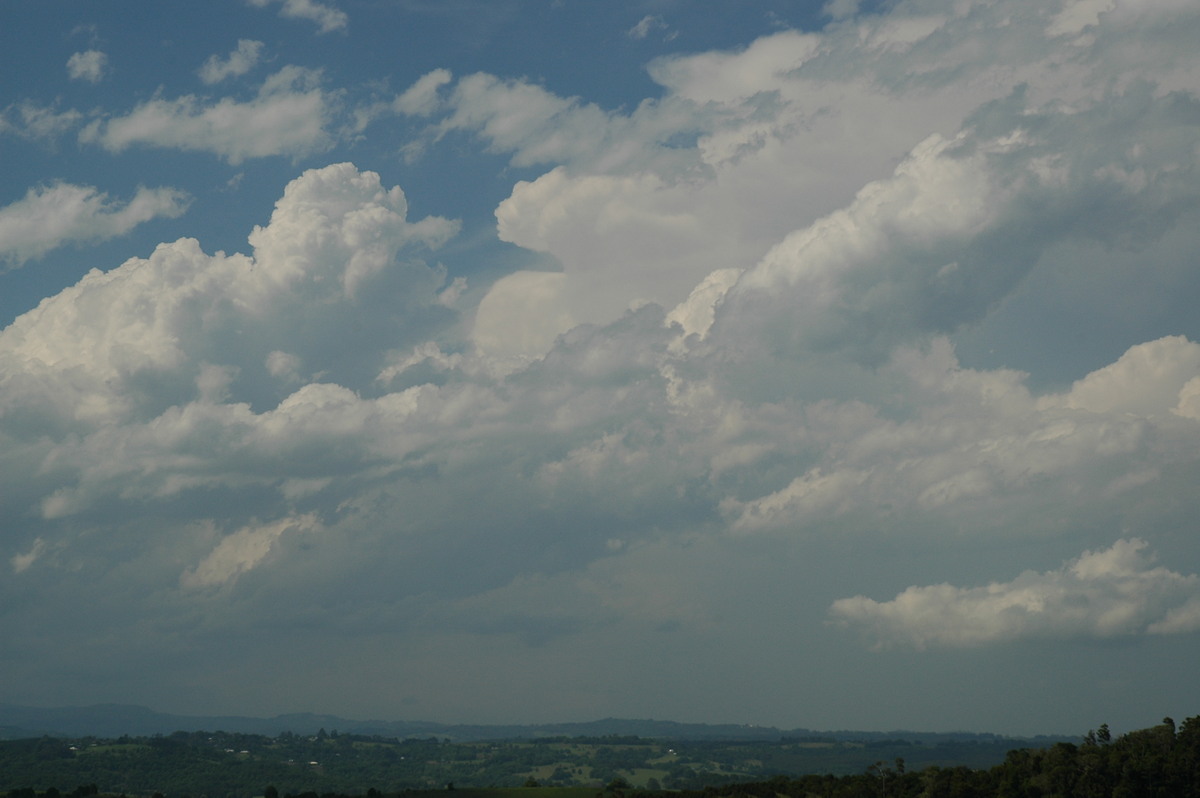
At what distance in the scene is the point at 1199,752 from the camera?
19375 cm

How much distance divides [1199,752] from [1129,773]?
14658mm

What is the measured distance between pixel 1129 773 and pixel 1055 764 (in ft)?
42.1

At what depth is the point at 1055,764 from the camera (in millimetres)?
199250

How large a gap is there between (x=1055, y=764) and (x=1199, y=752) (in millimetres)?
24443

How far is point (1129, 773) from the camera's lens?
625ft
